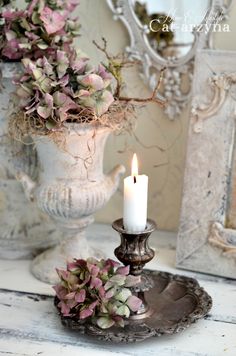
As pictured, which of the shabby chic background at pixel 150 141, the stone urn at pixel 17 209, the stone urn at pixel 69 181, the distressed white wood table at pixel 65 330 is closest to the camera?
the distressed white wood table at pixel 65 330

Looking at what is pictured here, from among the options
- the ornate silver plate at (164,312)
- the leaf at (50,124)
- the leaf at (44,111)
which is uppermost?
the leaf at (44,111)

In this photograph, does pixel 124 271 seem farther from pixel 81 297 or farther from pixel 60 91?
pixel 60 91

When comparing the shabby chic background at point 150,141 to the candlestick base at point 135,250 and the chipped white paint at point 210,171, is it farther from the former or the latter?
the candlestick base at point 135,250

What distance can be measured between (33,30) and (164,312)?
0.49 m

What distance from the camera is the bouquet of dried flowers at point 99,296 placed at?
0.84m

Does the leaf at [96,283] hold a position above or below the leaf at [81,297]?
above

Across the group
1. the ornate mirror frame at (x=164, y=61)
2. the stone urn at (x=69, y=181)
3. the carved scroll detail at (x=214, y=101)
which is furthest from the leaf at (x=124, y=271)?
the ornate mirror frame at (x=164, y=61)

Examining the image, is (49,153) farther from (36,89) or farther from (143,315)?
(143,315)

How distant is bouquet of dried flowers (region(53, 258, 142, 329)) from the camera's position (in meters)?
0.84

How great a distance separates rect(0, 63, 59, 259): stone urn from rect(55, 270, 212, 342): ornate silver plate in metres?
0.23

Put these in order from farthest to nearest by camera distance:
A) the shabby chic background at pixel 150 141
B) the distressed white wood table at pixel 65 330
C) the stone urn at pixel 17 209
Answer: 1. the shabby chic background at pixel 150 141
2. the stone urn at pixel 17 209
3. the distressed white wood table at pixel 65 330

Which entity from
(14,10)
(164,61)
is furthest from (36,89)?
(164,61)

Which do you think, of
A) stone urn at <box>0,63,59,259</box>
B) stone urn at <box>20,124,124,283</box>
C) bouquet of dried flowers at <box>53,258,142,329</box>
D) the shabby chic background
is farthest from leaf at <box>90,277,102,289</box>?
the shabby chic background

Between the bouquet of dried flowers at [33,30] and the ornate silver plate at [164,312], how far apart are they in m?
0.40
